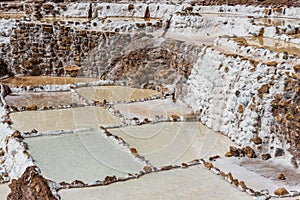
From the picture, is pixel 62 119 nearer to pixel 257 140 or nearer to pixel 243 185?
pixel 257 140

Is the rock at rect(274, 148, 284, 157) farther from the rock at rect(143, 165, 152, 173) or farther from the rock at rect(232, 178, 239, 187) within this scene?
the rock at rect(143, 165, 152, 173)

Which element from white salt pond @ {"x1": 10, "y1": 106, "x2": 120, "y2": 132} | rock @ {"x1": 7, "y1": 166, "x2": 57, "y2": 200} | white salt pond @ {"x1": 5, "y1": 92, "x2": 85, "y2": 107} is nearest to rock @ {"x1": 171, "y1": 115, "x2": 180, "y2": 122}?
white salt pond @ {"x1": 10, "y1": 106, "x2": 120, "y2": 132}

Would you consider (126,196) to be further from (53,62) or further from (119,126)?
(53,62)

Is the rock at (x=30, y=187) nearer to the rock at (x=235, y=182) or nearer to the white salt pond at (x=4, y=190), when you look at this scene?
the white salt pond at (x=4, y=190)

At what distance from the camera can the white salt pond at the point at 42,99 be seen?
35.9ft

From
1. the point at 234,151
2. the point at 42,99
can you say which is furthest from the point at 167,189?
the point at 42,99

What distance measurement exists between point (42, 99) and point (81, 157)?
422cm

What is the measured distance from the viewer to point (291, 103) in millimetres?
7578

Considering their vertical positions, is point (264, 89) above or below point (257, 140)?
above

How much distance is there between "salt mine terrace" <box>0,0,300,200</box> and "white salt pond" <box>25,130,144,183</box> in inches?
0.8

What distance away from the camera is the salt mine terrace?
686 cm

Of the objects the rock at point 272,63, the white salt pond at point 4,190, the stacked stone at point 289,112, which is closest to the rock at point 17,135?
the white salt pond at point 4,190

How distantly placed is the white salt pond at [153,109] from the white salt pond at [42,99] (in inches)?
50.6

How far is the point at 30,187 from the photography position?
6.55 metres
